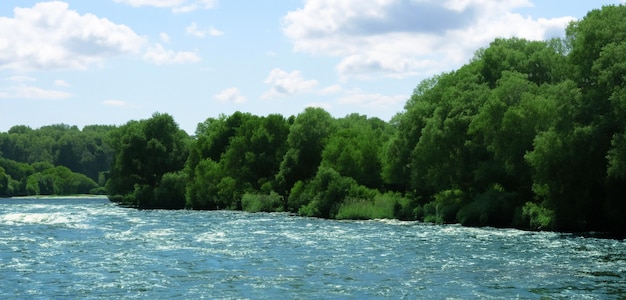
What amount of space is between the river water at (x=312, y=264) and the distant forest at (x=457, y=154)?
5192 mm

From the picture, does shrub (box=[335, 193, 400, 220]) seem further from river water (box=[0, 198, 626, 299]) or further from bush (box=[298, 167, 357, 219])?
river water (box=[0, 198, 626, 299])

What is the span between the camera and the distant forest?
56.2 meters

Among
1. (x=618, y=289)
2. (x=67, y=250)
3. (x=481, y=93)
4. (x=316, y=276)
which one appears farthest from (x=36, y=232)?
(x=618, y=289)

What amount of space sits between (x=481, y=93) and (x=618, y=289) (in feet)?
156

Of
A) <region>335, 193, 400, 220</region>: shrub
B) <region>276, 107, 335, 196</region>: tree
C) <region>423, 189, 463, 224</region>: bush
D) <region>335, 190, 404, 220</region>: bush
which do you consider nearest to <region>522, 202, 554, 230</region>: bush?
<region>423, 189, 463, 224</region>: bush

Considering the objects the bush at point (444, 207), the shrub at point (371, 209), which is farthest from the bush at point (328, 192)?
the bush at point (444, 207)

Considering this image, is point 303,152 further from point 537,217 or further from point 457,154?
point 537,217

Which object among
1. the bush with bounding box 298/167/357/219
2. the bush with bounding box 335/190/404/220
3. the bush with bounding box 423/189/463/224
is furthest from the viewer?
the bush with bounding box 298/167/357/219

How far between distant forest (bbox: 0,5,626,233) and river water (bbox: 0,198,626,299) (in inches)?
204

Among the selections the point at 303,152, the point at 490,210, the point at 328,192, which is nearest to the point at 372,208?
the point at 328,192

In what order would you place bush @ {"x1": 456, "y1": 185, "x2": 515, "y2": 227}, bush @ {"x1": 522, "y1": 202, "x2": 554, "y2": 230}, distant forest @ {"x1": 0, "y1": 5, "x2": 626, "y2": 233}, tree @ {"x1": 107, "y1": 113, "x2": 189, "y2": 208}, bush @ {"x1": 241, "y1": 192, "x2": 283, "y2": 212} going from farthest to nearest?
tree @ {"x1": 107, "y1": 113, "x2": 189, "y2": 208} → bush @ {"x1": 241, "y1": 192, "x2": 283, "y2": 212} → bush @ {"x1": 456, "y1": 185, "x2": 515, "y2": 227} → bush @ {"x1": 522, "y1": 202, "x2": 554, "y2": 230} → distant forest @ {"x1": 0, "y1": 5, "x2": 626, "y2": 233}

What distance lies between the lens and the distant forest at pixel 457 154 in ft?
184

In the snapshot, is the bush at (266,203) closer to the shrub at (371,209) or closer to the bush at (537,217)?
the shrub at (371,209)

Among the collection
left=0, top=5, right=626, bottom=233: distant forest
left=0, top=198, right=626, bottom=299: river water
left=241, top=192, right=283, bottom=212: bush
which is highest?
left=0, top=5, right=626, bottom=233: distant forest
